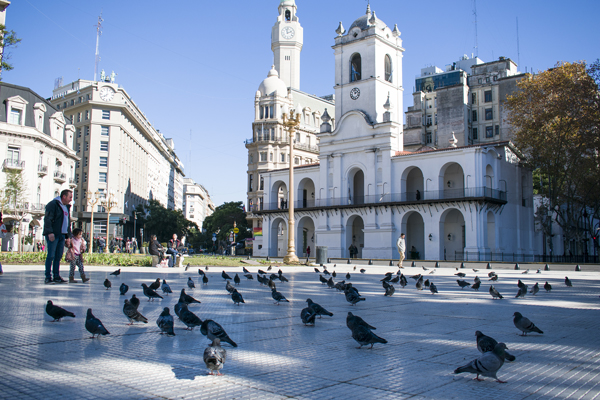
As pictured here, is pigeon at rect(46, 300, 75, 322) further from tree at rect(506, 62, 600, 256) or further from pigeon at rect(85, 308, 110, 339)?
tree at rect(506, 62, 600, 256)

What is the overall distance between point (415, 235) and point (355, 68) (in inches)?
713

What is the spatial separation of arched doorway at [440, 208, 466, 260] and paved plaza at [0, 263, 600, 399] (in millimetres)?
35126

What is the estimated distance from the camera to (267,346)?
5238 mm

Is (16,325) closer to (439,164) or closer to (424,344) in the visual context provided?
(424,344)

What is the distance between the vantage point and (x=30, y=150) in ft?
147

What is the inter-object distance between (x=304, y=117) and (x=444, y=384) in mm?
79967

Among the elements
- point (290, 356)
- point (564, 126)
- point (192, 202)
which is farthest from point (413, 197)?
point (192, 202)

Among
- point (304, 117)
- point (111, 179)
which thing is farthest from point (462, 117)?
point (111, 179)

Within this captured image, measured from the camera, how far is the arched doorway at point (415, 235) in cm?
4522

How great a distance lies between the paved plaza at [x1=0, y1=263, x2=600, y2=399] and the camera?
367 centimetres

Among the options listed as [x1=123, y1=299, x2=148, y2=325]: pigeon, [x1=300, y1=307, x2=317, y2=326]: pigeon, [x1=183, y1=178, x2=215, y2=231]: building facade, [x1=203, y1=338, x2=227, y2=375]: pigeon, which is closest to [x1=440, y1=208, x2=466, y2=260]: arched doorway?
[x1=300, y1=307, x2=317, y2=326]: pigeon

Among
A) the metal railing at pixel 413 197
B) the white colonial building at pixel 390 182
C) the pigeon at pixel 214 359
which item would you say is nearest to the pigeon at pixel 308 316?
the pigeon at pixel 214 359

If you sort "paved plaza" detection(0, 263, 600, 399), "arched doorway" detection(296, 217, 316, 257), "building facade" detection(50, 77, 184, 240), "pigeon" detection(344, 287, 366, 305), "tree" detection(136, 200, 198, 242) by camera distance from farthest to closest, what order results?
"tree" detection(136, 200, 198, 242)
"building facade" detection(50, 77, 184, 240)
"arched doorway" detection(296, 217, 316, 257)
"pigeon" detection(344, 287, 366, 305)
"paved plaza" detection(0, 263, 600, 399)

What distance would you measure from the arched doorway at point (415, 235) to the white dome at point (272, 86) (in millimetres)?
36748
